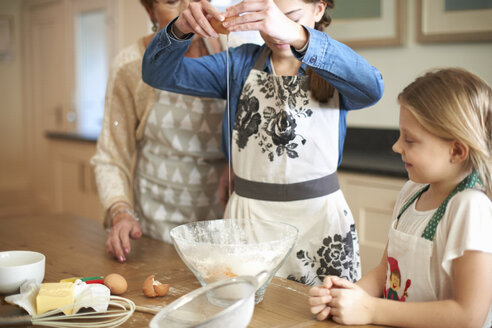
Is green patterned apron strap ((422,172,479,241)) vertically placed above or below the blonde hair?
below

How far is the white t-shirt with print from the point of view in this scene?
96cm

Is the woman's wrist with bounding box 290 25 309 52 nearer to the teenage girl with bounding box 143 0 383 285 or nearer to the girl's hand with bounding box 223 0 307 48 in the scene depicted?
the girl's hand with bounding box 223 0 307 48

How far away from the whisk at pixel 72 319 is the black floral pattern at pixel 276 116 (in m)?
0.57

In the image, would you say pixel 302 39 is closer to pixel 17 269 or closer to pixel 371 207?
pixel 17 269

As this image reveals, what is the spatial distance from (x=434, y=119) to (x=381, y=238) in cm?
146

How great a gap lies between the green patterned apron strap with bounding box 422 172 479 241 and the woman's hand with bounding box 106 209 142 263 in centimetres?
75

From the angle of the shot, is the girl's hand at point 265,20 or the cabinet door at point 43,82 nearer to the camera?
the girl's hand at point 265,20

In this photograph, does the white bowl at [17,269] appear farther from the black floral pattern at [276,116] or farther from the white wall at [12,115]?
the white wall at [12,115]

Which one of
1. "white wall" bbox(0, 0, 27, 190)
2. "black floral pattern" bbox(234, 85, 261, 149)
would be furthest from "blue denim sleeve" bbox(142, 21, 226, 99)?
"white wall" bbox(0, 0, 27, 190)

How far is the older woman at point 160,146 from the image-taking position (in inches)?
68.9

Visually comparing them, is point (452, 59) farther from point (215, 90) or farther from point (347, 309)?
point (347, 309)

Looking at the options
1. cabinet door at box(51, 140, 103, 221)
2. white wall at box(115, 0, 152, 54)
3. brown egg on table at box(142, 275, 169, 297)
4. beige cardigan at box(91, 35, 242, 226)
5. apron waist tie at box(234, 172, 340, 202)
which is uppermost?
white wall at box(115, 0, 152, 54)

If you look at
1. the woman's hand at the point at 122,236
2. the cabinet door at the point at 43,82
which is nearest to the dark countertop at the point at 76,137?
the cabinet door at the point at 43,82

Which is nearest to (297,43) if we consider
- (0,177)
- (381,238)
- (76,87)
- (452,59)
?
(381,238)
